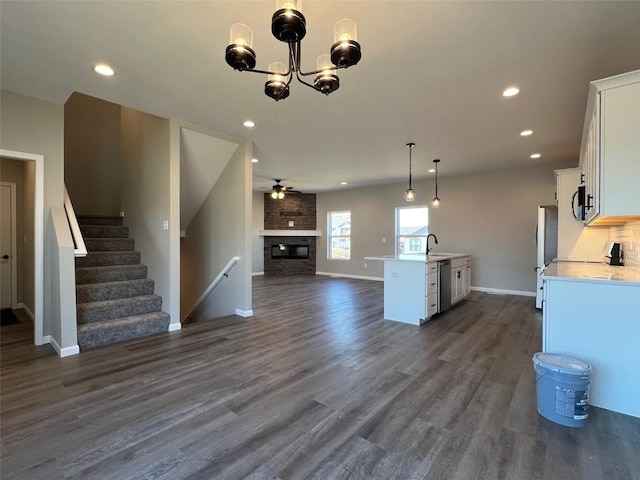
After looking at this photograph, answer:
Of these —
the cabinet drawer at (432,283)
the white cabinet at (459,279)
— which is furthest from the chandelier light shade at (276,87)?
the white cabinet at (459,279)

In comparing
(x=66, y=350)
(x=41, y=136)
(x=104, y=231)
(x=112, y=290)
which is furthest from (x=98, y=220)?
(x=66, y=350)

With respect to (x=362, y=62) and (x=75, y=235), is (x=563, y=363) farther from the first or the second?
(x=75, y=235)

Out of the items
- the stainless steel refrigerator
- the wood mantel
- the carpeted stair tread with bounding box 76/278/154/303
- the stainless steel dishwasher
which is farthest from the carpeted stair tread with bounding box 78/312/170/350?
the wood mantel

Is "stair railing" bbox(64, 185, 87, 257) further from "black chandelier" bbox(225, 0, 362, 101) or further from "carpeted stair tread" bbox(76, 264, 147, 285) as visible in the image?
"black chandelier" bbox(225, 0, 362, 101)

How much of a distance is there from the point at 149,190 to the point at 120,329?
1.95m

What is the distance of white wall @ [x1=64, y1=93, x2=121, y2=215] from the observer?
535cm

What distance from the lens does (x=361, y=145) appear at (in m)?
4.97

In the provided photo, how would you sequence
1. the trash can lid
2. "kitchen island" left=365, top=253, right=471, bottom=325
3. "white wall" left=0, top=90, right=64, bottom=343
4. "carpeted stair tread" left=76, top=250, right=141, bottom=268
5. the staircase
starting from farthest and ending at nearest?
"kitchen island" left=365, top=253, right=471, bottom=325
"carpeted stair tread" left=76, top=250, right=141, bottom=268
the staircase
"white wall" left=0, top=90, right=64, bottom=343
the trash can lid

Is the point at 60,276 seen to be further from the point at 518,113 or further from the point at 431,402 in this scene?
the point at 518,113

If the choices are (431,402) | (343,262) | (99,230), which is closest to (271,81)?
(431,402)

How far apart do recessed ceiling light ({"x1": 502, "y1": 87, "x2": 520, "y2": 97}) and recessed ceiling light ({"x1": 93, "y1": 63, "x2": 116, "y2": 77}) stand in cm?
376

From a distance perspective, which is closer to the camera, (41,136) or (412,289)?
(41,136)

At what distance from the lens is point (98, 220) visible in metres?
5.00

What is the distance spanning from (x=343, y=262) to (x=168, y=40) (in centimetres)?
792
